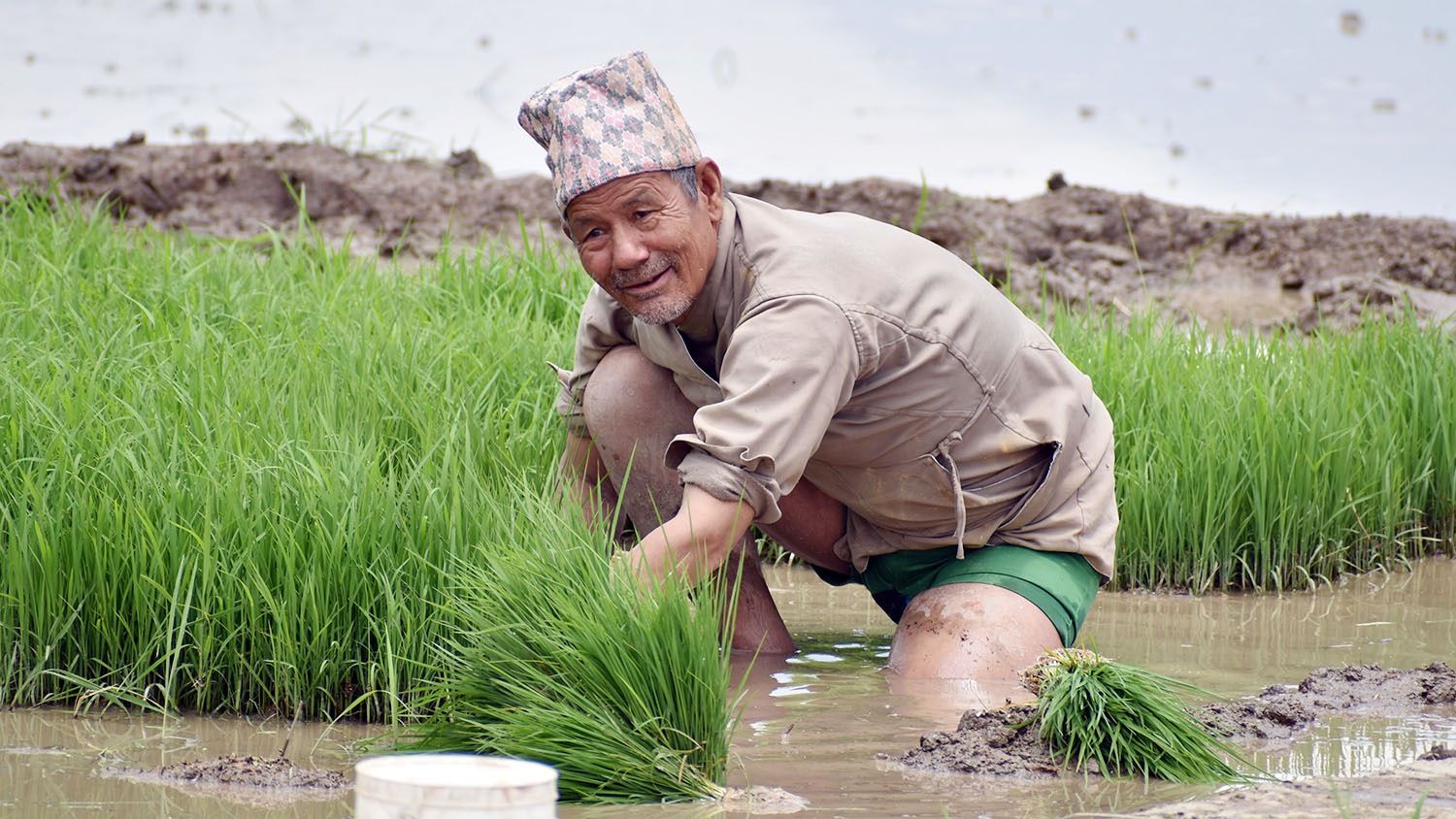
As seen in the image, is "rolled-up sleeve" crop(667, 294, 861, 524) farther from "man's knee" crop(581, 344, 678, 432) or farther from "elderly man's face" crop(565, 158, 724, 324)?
"man's knee" crop(581, 344, 678, 432)

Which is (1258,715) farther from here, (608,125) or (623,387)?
(608,125)

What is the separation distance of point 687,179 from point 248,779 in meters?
1.37

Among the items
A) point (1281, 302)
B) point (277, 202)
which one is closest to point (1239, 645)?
point (1281, 302)

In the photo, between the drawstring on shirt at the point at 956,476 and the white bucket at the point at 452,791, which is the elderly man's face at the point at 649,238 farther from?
the white bucket at the point at 452,791

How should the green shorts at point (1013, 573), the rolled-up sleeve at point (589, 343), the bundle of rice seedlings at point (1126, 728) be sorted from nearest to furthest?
the bundle of rice seedlings at point (1126, 728)
the green shorts at point (1013, 573)
the rolled-up sleeve at point (589, 343)

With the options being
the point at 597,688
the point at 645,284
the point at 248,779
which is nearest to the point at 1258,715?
the point at 597,688

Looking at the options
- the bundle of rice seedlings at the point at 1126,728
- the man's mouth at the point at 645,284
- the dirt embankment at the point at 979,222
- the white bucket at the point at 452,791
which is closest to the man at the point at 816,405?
the man's mouth at the point at 645,284

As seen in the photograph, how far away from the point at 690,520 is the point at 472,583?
0.40 meters

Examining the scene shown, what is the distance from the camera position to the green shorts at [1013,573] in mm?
3090

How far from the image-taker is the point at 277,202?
753 cm

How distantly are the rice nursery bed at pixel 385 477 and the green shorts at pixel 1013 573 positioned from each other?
2.81 ft

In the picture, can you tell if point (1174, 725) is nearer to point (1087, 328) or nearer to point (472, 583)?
point (472, 583)

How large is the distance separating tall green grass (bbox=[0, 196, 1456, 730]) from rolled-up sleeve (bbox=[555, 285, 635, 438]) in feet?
0.58

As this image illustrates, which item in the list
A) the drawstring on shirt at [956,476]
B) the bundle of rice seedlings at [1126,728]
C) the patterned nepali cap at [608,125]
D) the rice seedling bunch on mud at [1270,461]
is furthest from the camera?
the rice seedling bunch on mud at [1270,461]
